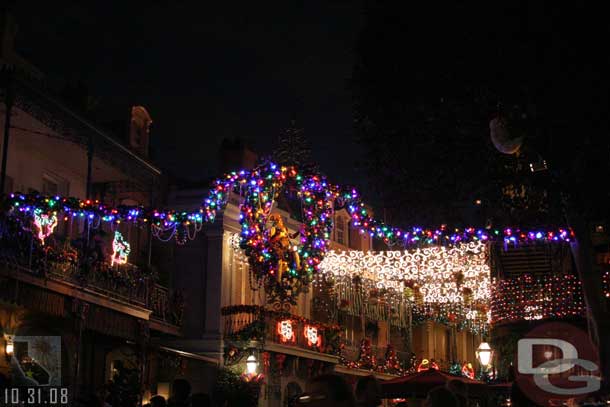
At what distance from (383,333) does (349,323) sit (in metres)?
4.46

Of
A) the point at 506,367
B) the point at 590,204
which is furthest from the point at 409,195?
the point at 506,367

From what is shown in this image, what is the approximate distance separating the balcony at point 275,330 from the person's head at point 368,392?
20.0m

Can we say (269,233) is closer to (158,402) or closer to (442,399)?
(158,402)

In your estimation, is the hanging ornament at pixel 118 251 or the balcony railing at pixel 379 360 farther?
the balcony railing at pixel 379 360

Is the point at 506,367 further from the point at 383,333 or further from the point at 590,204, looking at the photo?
the point at 383,333

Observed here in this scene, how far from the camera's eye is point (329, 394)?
16.0 ft

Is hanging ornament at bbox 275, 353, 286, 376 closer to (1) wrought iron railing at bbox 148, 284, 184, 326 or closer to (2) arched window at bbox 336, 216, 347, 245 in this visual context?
(1) wrought iron railing at bbox 148, 284, 184, 326

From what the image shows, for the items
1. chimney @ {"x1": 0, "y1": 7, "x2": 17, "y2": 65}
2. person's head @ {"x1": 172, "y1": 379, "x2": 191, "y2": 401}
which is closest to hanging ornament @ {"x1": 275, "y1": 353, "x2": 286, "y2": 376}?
chimney @ {"x1": 0, "y1": 7, "x2": 17, "y2": 65}

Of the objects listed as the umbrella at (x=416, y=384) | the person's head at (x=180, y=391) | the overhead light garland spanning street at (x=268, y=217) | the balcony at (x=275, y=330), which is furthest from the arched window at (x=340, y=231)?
the person's head at (x=180, y=391)

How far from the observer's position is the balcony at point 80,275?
18.5 metres

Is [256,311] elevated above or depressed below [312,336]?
above

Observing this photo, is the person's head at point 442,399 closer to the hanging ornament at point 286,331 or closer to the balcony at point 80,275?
the balcony at point 80,275

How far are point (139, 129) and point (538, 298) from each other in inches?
496

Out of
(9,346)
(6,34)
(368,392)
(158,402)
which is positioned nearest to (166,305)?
(9,346)
